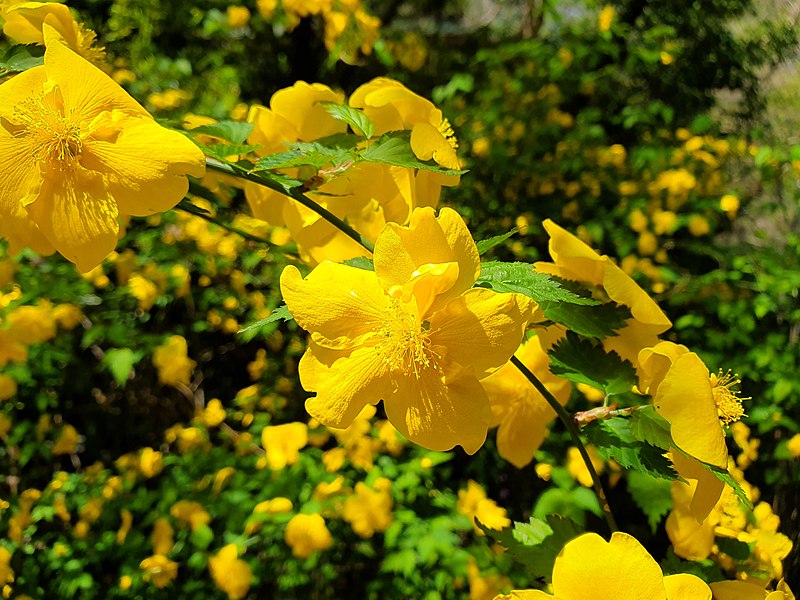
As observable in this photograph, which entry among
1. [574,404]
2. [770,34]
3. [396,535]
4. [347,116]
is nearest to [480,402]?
[347,116]

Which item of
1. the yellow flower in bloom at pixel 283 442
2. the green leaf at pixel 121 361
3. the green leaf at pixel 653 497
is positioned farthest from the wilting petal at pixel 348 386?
the green leaf at pixel 121 361

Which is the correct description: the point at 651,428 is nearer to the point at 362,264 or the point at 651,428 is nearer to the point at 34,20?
the point at 362,264

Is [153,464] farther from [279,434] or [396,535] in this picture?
[396,535]

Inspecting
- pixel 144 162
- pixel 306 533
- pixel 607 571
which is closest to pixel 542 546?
pixel 607 571

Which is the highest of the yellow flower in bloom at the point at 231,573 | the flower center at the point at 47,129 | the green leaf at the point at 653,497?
the flower center at the point at 47,129

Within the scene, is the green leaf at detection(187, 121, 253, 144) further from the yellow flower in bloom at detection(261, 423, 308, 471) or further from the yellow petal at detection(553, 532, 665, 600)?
the yellow flower in bloom at detection(261, 423, 308, 471)

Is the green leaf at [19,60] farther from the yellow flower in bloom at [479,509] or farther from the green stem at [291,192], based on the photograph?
the yellow flower in bloom at [479,509]
